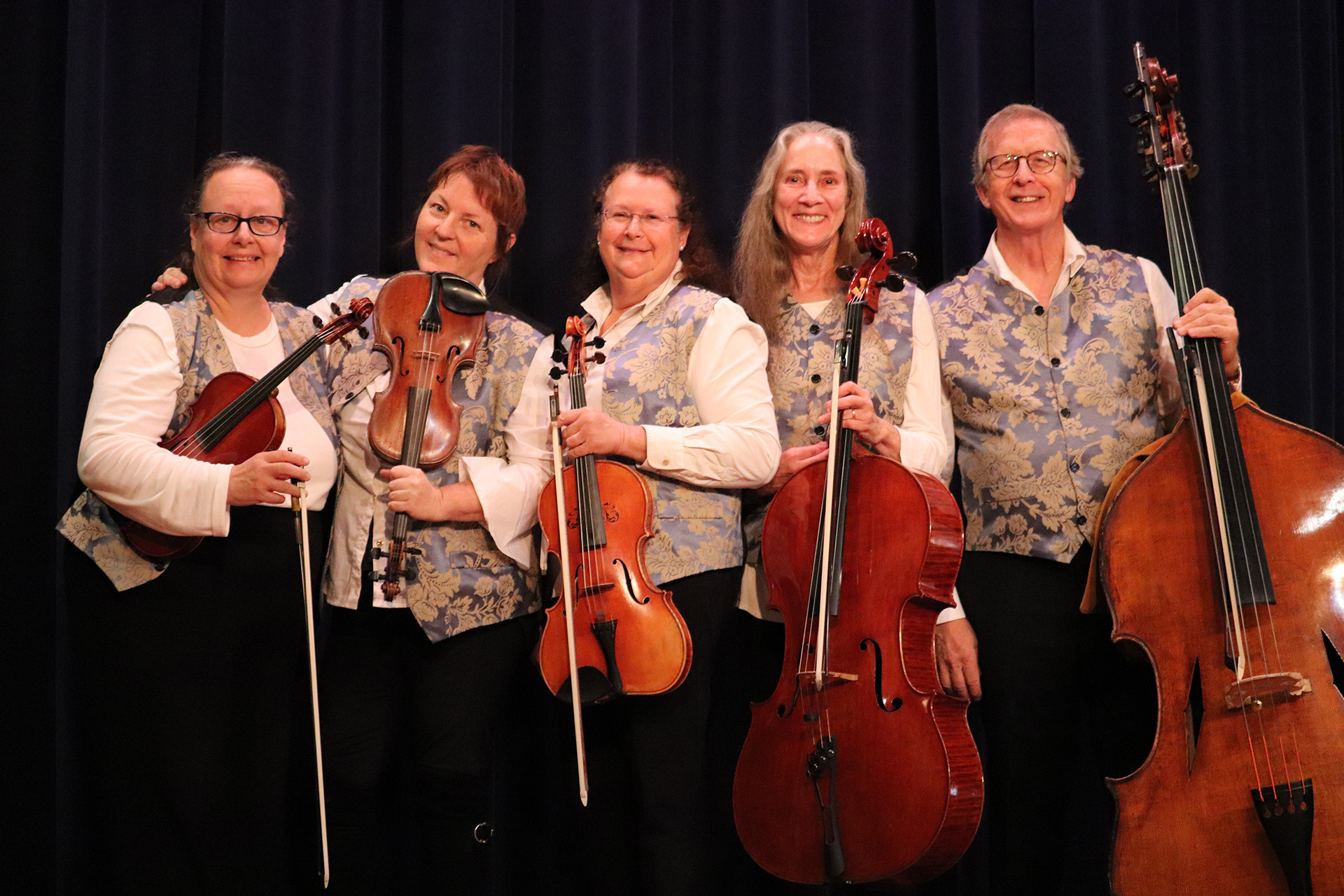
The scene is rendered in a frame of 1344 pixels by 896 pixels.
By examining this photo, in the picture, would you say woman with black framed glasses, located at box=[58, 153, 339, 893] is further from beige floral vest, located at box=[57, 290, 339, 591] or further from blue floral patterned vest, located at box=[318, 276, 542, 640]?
blue floral patterned vest, located at box=[318, 276, 542, 640]

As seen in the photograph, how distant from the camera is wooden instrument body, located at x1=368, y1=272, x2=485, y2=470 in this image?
7.08ft

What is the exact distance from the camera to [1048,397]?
235 centimetres

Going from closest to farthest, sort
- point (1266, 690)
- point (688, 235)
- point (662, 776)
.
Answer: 1. point (1266, 690)
2. point (662, 776)
3. point (688, 235)

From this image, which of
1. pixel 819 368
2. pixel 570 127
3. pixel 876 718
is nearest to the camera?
pixel 876 718

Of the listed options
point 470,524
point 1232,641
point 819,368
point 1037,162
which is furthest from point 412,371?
point 1232,641

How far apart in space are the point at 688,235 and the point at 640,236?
0.54ft

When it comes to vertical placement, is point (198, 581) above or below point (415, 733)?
above

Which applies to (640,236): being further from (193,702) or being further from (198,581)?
(193,702)

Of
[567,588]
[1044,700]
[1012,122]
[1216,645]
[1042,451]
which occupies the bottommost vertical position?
[1044,700]

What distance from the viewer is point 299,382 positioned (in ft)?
7.63

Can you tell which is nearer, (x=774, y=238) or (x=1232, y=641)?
(x=1232, y=641)

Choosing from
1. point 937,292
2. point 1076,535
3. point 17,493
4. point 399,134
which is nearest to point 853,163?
point 937,292

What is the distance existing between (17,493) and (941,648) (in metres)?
2.11

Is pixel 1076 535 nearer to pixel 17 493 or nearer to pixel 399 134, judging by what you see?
pixel 399 134
